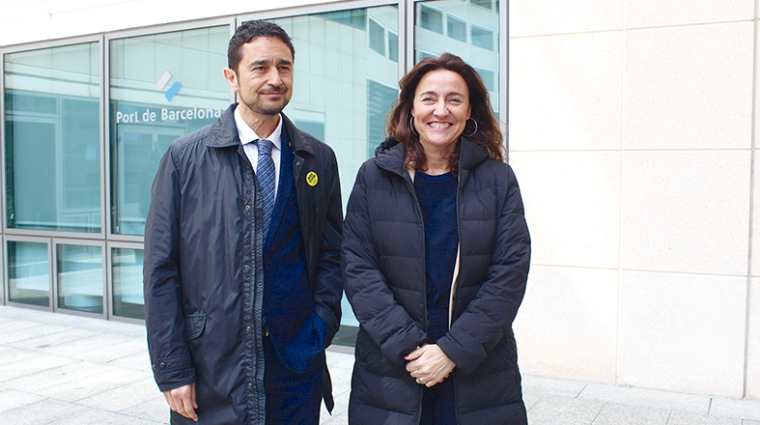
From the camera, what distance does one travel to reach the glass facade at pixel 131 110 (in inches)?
239

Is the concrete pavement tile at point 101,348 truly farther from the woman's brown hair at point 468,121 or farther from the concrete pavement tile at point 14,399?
the woman's brown hair at point 468,121

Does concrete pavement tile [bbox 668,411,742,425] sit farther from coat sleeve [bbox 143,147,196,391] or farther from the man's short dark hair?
the man's short dark hair

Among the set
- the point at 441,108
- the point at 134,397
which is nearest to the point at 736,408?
the point at 441,108

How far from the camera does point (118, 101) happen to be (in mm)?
7617

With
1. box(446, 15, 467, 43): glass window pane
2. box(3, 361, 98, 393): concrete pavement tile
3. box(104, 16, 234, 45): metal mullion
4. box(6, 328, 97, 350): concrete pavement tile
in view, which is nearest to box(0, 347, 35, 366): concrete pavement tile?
box(6, 328, 97, 350): concrete pavement tile

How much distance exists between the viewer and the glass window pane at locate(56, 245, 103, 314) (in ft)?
25.8

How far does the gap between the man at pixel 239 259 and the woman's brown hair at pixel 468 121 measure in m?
0.40

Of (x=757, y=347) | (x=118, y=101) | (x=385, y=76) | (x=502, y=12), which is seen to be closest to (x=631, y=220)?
(x=757, y=347)

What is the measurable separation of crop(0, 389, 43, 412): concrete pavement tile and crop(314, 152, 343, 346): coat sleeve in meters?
3.16

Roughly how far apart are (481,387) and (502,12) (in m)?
3.94

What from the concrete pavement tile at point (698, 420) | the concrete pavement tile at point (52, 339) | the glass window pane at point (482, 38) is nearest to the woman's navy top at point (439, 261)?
the concrete pavement tile at point (698, 420)

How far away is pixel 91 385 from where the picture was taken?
5234 millimetres

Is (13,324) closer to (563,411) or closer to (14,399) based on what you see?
(14,399)

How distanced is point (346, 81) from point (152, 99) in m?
2.44
